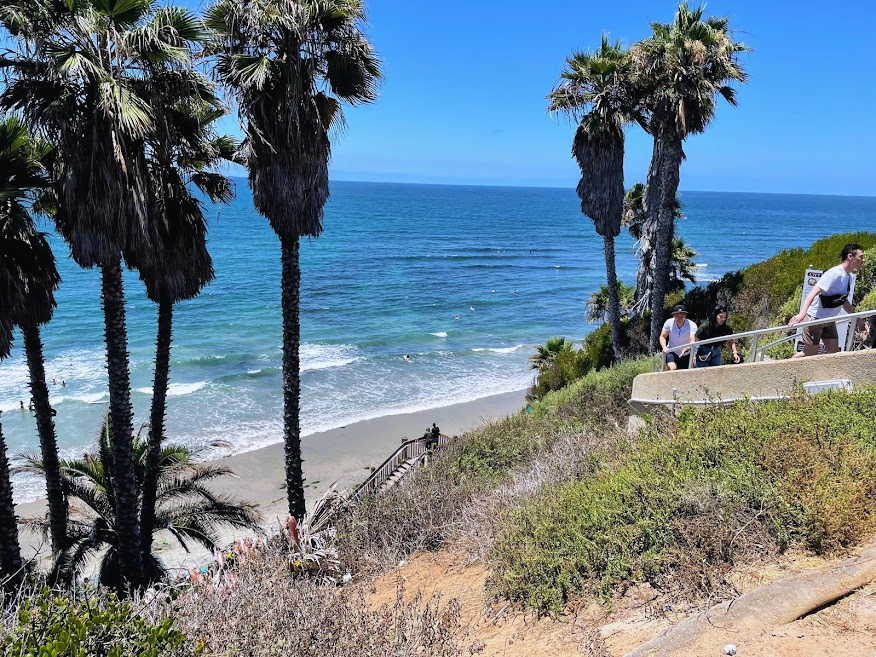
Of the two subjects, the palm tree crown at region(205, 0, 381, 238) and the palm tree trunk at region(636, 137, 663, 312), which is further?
the palm tree trunk at region(636, 137, 663, 312)

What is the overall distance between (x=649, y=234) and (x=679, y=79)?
612 cm

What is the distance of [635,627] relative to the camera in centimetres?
496

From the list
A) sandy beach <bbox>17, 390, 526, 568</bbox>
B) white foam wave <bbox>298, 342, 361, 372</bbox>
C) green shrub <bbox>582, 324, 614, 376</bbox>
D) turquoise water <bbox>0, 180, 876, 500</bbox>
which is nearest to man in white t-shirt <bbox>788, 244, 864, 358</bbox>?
sandy beach <bbox>17, 390, 526, 568</bbox>

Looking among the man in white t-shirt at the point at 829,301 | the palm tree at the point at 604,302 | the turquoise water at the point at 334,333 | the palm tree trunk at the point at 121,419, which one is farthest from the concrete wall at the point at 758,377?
the turquoise water at the point at 334,333

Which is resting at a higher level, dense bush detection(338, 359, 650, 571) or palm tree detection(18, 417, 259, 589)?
dense bush detection(338, 359, 650, 571)

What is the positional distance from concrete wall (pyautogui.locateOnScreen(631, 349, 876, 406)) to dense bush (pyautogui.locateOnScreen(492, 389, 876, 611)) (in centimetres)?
50

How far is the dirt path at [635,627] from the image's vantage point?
4.25 m

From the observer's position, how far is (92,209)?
8.59 metres

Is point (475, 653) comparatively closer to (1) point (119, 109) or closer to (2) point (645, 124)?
(1) point (119, 109)

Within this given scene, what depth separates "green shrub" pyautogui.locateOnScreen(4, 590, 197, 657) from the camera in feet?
14.3

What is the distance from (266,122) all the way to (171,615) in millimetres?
7656

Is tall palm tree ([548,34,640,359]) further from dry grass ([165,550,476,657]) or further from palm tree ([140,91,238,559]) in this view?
dry grass ([165,550,476,657])

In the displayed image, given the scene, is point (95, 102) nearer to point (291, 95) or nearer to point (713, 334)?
point (291, 95)

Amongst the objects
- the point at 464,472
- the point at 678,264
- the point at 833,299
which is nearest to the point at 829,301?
the point at 833,299
